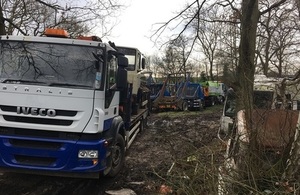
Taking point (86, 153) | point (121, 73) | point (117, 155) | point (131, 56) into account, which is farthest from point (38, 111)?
point (131, 56)

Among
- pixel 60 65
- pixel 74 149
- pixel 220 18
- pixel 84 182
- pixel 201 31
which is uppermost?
pixel 220 18

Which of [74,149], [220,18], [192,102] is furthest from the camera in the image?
[192,102]

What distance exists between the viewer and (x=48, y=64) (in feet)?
20.1

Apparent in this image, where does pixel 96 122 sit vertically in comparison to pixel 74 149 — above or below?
above

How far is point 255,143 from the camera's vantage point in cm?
403

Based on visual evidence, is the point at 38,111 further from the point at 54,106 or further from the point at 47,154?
the point at 47,154

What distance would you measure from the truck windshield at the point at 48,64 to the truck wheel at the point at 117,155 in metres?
1.42

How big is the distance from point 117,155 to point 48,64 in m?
2.32

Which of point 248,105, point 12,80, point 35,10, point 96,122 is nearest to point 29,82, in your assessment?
point 12,80

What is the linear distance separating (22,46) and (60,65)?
0.80 m

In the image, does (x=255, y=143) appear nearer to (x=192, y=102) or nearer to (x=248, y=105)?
(x=248, y=105)

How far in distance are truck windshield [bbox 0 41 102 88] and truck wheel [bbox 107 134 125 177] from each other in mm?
1418

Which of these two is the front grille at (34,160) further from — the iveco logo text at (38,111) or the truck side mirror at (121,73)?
the truck side mirror at (121,73)

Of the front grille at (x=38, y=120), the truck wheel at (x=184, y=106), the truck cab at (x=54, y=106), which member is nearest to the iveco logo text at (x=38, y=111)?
the truck cab at (x=54, y=106)
